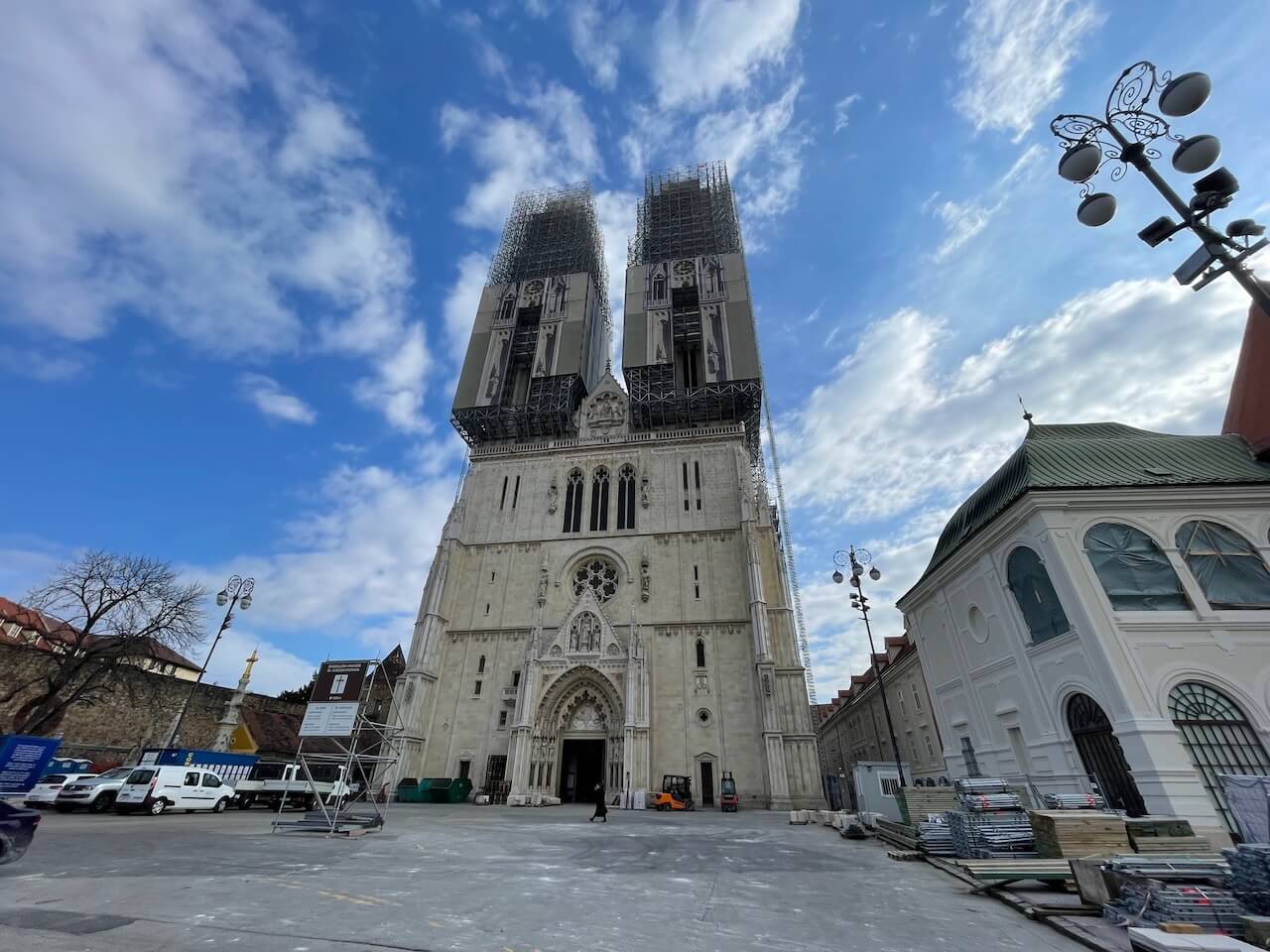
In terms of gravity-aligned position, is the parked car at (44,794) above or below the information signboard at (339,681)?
below

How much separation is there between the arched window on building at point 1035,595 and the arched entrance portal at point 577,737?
17.4 metres

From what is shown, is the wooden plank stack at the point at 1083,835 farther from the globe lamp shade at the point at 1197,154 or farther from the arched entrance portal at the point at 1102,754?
the globe lamp shade at the point at 1197,154

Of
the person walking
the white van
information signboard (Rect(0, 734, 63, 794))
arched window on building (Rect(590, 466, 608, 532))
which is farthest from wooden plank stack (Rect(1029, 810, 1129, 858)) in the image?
arched window on building (Rect(590, 466, 608, 532))

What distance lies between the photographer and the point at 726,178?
47531 millimetres

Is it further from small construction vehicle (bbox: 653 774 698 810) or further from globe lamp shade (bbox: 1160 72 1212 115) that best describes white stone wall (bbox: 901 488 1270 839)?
small construction vehicle (bbox: 653 774 698 810)

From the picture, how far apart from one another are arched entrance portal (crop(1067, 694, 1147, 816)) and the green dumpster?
2532 cm

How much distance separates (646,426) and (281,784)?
26.4 m

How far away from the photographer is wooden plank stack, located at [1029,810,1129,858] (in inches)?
293

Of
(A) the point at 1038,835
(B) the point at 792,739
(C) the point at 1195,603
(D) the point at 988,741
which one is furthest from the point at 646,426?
(A) the point at 1038,835

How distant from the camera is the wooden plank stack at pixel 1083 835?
7.45 metres

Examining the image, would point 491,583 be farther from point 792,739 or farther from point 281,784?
point 792,739

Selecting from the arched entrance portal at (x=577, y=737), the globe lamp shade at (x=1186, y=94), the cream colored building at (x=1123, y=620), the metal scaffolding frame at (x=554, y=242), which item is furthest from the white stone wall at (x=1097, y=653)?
the metal scaffolding frame at (x=554, y=242)

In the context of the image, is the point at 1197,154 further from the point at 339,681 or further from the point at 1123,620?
the point at 339,681

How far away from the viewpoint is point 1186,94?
18.0ft
